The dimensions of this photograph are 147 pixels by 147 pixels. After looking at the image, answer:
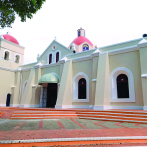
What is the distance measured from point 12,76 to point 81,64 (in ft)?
38.1

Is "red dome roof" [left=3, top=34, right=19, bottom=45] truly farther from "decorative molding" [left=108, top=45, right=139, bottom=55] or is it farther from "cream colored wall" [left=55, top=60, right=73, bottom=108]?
"decorative molding" [left=108, top=45, right=139, bottom=55]

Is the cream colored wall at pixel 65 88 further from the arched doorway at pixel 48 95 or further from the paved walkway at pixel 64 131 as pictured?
the paved walkway at pixel 64 131

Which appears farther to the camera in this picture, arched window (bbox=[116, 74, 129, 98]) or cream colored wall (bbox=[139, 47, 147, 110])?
arched window (bbox=[116, 74, 129, 98])

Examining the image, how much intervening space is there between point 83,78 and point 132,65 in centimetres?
507

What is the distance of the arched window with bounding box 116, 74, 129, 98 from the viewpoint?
12.0 m

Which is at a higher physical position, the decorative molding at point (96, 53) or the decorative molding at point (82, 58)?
the decorative molding at point (96, 53)

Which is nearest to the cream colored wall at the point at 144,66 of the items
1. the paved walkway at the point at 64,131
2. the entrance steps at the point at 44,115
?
the paved walkway at the point at 64,131

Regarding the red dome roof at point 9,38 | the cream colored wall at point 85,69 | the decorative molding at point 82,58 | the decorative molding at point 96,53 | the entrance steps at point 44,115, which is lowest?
the entrance steps at point 44,115

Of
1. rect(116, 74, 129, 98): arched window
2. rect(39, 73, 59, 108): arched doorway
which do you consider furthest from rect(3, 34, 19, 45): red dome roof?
rect(116, 74, 129, 98): arched window

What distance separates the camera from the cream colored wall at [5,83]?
1889 cm

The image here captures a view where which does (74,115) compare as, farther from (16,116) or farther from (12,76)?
(12,76)

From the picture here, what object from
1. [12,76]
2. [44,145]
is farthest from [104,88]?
[12,76]

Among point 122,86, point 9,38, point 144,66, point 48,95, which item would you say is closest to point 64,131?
point 144,66

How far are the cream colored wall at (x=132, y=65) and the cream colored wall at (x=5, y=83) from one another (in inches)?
579
